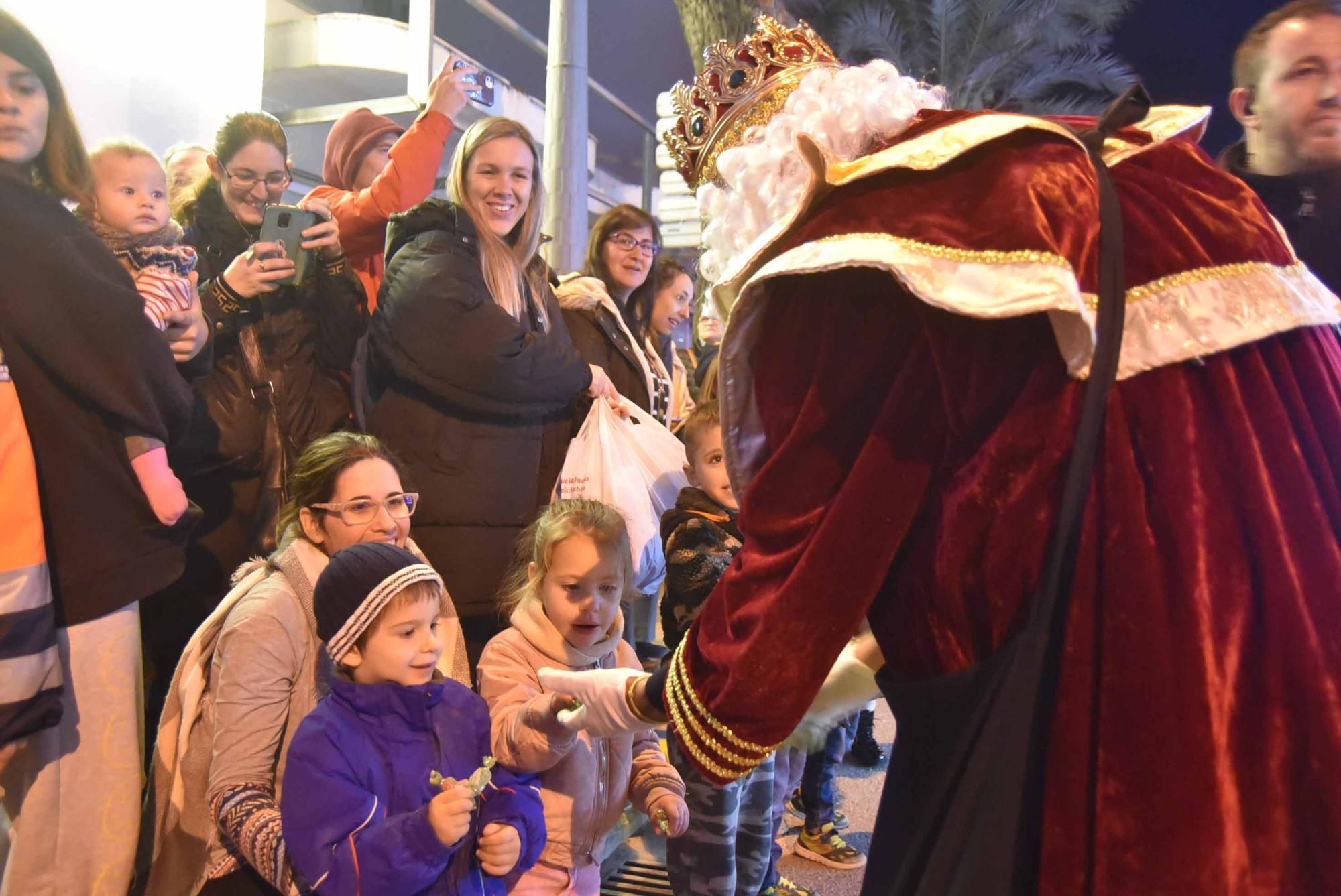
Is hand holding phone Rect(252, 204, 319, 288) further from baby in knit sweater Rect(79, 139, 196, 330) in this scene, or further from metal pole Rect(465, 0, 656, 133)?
metal pole Rect(465, 0, 656, 133)

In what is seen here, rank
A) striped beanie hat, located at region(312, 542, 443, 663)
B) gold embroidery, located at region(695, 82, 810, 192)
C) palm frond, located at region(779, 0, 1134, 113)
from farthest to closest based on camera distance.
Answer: palm frond, located at region(779, 0, 1134, 113) → striped beanie hat, located at region(312, 542, 443, 663) → gold embroidery, located at region(695, 82, 810, 192)

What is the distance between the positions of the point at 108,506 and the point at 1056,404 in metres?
1.86

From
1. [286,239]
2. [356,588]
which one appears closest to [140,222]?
[286,239]

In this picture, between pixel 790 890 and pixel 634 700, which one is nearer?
pixel 634 700

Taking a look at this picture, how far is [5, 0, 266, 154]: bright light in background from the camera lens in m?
2.98

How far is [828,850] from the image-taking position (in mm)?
3041

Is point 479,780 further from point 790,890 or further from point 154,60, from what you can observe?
point 154,60

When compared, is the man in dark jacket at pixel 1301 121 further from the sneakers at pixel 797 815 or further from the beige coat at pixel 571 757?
the sneakers at pixel 797 815

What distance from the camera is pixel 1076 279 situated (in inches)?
41.3

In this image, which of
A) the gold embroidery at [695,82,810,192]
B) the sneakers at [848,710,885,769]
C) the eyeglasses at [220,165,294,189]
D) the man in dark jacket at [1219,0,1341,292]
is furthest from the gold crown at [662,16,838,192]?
the sneakers at [848,710,885,769]

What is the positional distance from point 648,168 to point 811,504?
1086cm

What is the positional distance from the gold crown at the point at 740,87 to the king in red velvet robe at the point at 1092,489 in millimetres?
440

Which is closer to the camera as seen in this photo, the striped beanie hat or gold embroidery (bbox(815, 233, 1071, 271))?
gold embroidery (bbox(815, 233, 1071, 271))

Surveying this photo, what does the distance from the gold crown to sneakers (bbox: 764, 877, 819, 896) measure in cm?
201
